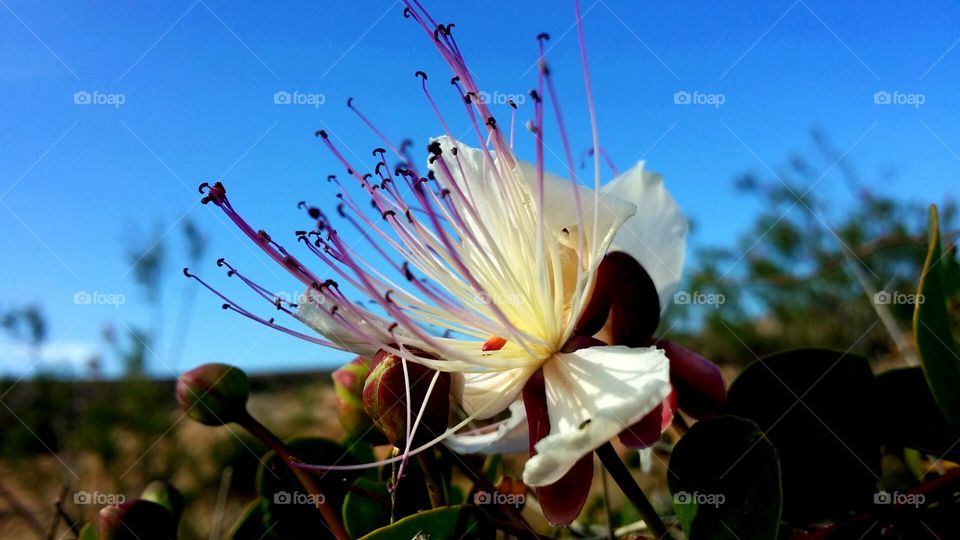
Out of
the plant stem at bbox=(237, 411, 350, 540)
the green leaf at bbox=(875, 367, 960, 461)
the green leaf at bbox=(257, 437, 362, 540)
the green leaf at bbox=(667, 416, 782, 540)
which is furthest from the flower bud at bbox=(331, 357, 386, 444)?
the green leaf at bbox=(875, 367, 960, 461)

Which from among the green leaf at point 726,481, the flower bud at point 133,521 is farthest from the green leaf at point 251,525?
the green leaf at point 726,481

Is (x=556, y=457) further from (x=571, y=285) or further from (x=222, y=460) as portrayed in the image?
(x=222, y=460)

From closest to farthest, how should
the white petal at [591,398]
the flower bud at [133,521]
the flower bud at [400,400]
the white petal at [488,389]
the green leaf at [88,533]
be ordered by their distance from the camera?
the white petal at [591,398] < the flower bud at [400,400] < the white petal at [488,389] < the flower bud at [133,521] < the green leaf at [88,533]

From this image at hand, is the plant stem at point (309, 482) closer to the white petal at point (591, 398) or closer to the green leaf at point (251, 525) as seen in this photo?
the green leaf at point (251, 525)

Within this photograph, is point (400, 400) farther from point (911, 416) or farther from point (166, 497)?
point (911, 416)

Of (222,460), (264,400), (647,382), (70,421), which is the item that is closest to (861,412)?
(647,382)

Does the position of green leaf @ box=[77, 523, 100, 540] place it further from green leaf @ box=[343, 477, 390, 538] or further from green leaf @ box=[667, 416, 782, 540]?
green leaf @ box=[667, 416, 782, 540]
